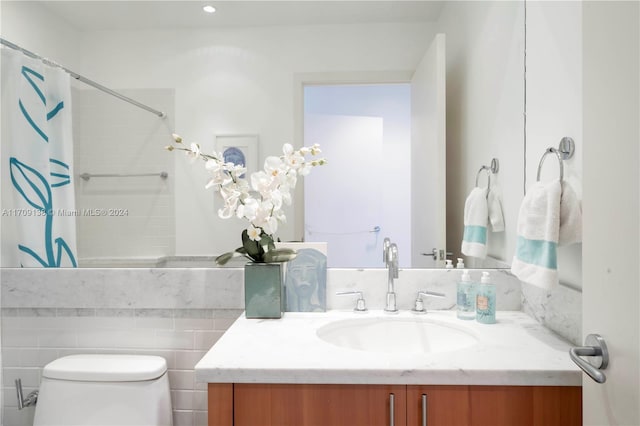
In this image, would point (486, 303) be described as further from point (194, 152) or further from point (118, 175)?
point (118, 175)

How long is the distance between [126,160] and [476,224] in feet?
4.12

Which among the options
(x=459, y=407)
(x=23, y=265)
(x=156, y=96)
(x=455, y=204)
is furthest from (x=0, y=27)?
(x=459, y=407)

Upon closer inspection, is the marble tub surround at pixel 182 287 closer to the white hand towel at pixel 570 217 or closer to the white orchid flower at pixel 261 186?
the white orchid flower at pixel 261 186

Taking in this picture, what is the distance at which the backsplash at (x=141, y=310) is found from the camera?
1294 millimetres

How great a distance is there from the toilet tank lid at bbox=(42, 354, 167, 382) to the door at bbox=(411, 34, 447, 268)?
0.93 m

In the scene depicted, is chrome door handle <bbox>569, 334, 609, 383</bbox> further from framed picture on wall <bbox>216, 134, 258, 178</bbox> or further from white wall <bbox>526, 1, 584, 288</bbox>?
framed picture on wall <bbox>216, 134, 258, 178</bbox>

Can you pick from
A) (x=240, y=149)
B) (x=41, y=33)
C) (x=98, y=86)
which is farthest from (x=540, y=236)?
(x=41, y=33)

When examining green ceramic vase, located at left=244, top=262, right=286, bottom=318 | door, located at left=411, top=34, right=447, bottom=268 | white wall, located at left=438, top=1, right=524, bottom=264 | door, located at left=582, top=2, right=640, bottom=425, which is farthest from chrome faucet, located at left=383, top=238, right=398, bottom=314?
door, located at left=582, top=2, right=640, bottom=425

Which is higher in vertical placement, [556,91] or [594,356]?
[556,91]

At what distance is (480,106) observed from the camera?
1341 mm

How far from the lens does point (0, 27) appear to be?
4.43ft

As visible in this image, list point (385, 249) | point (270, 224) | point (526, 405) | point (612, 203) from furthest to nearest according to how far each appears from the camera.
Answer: point (385, 249), point (270, 224), point (526, 405), point (612, 203)

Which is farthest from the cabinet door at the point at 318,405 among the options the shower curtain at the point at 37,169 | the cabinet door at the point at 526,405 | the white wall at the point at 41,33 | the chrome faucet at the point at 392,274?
the white wall at the point at 41,33

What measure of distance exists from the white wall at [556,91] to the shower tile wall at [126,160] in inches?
47.8
